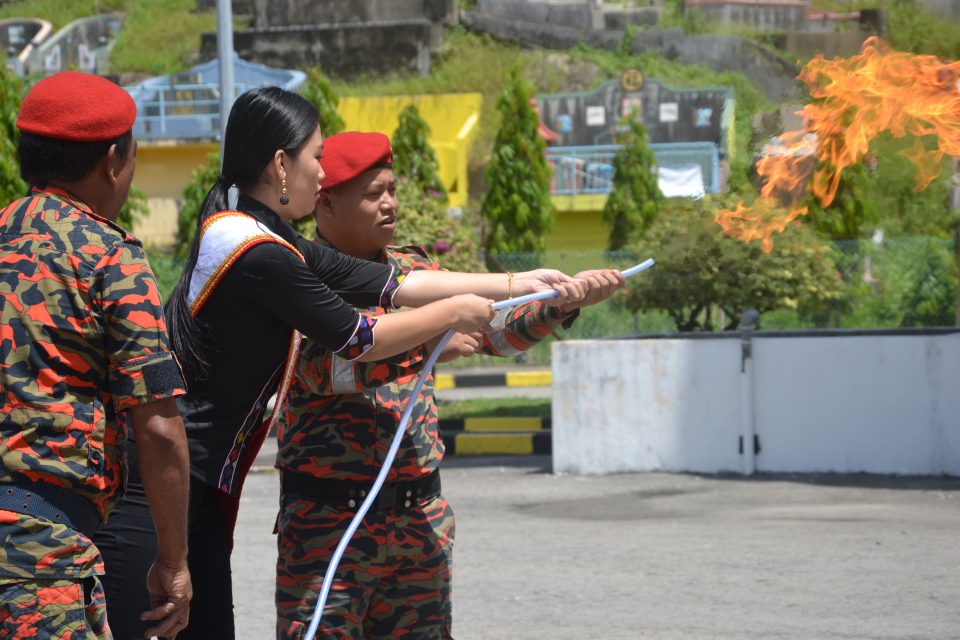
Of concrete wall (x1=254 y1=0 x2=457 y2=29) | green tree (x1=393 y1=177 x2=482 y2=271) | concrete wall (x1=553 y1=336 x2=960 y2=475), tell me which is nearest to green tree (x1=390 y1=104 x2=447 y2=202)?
green tree (x1=393 y1=177 x2=482 y2=271)

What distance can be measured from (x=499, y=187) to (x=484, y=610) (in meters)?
19.5

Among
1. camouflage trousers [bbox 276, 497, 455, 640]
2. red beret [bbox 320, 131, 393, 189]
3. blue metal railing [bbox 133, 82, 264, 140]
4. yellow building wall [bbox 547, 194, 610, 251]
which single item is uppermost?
red beret [bbox 320, 131, 393, 189]

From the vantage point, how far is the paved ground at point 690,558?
6176 millimetres

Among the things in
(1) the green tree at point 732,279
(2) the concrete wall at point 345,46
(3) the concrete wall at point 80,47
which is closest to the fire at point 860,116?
(1) the green tree at point 732,279

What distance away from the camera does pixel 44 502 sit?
103 inches

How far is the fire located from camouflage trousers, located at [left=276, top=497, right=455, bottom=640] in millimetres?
2339

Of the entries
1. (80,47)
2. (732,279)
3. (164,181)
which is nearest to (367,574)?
(732,279)

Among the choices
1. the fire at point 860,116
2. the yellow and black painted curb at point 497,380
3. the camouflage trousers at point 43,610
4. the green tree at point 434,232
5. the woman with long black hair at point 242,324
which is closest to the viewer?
the camouflage trousers at point 43,610

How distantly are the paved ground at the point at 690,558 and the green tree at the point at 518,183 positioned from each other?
1463cm

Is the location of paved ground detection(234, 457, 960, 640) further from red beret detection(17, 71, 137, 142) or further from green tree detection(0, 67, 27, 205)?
green tree detection(0, 67, 27, 205)

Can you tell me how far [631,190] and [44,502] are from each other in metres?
22.8

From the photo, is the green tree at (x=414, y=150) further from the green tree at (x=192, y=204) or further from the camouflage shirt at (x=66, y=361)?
the camouflage shirt at (x=66, y=361)

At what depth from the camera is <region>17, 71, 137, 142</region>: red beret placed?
274 centimetres

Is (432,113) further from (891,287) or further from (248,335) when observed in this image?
(248,335)
